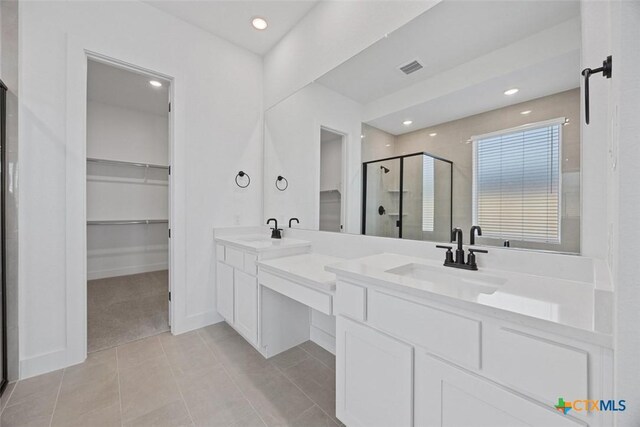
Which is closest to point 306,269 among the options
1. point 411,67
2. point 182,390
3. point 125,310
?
point 182,390

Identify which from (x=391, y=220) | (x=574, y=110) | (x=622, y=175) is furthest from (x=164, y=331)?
(x=574, y=110)

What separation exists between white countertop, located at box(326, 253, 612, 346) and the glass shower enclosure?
22cm

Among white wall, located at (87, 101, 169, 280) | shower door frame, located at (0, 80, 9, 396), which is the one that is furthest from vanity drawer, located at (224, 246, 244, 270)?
white wall, located at (87, 101, 169, 280)

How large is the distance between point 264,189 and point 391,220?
5.70 ft

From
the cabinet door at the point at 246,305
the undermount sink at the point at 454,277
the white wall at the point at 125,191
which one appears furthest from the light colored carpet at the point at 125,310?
the undermount sink at the point at 454,277

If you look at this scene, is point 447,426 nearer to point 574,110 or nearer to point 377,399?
point 377,399

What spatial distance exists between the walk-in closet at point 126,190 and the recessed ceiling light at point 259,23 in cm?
159

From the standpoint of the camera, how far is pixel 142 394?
5.21 feet

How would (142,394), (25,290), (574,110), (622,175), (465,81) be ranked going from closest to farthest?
1. (622,175)
2. (574,110)
3. (465,81)
4. (142,394)
5. (25,290)

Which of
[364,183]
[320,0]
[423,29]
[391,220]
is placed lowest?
[391,220]

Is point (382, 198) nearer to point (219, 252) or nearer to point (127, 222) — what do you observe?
point (219, 252)

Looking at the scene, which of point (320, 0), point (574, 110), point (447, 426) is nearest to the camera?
point (447, 426)

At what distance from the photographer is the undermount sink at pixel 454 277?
109cm

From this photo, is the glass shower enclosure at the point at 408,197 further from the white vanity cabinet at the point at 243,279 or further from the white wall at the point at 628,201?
the white wall at the point at 628,201
